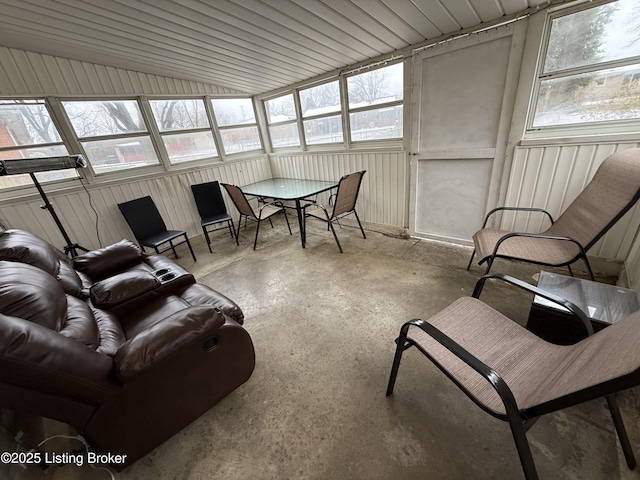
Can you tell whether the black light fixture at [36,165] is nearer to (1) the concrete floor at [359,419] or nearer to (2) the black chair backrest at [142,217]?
(2) the black chair backrest at [142,217]

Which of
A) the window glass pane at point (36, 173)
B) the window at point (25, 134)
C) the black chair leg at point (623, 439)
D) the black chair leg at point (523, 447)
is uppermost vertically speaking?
the window at point (25, 134)

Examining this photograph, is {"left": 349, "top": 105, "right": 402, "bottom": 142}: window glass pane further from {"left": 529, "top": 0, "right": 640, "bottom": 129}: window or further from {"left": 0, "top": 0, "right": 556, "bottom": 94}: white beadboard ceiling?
{"left": 529, "top": 0, "right": 640, "bottom": 129}: window

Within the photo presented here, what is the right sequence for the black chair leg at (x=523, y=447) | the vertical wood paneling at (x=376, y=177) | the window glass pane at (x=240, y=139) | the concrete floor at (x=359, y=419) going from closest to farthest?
the black chair leg at (x=523, y=447) < the concrete floor at (x=359, y=419) < the vertical wood paneling at (x=376, y=177) < the window glass pane at (x=240, y=139)

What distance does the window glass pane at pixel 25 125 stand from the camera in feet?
7.72

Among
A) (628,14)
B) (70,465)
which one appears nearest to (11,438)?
(70,465)

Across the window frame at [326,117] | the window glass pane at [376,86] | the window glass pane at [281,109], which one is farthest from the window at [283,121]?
the window glass pane at [376,86]

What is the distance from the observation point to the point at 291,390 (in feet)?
4.63

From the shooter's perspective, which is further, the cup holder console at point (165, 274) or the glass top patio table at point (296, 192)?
the glass top patio table at point (296, 192)

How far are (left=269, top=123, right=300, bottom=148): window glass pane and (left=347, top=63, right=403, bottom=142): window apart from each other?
3.76 feet

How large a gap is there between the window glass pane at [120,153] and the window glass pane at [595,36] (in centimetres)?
437

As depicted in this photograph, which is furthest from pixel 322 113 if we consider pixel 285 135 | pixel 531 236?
pixel 531 236

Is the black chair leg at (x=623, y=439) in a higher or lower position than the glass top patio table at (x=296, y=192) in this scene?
lower

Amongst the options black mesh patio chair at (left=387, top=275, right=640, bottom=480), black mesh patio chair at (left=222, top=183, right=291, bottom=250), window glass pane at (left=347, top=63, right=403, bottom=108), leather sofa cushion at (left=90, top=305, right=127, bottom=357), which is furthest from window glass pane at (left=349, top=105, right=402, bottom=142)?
leather sofa cushion at (left=90, top=305, right=127, bottom=357)

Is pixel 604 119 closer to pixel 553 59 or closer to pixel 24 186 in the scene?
pixel 553 59
